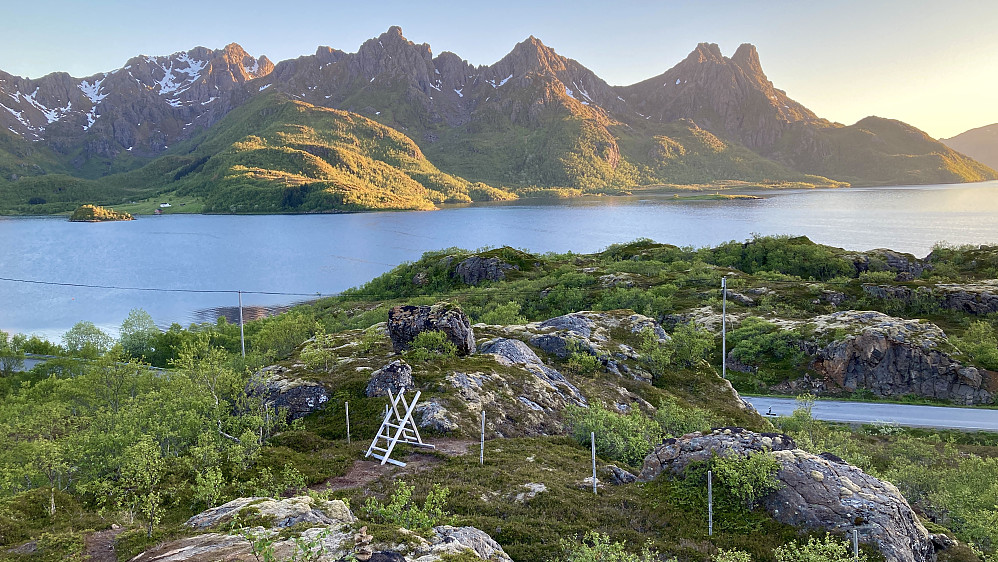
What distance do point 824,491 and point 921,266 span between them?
95445 millimetres

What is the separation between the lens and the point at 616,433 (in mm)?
24703

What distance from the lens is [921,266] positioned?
3396 inches

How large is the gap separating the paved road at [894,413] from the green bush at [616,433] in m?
22.5

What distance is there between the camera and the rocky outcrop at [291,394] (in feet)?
88.5

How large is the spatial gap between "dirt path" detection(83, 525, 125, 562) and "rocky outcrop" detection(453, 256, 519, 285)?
8176 centimetres

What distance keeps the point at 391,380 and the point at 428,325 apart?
661cm

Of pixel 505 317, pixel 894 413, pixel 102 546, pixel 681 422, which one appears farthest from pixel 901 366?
pixel 102 546

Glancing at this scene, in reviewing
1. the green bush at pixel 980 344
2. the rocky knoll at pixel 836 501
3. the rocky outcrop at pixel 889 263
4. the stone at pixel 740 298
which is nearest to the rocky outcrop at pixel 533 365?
the rocky knoll at pixel 836 501

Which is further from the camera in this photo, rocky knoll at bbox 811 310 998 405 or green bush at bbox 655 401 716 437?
rocky knoll at bbox 811 310 998 405

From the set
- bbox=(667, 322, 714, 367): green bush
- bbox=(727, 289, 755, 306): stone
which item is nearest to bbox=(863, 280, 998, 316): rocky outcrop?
bbox=(727, 289, 755, 306): stone

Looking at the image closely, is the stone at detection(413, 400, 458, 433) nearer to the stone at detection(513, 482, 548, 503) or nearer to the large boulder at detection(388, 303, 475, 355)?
the stone at detection(513, 482, 548, 503)

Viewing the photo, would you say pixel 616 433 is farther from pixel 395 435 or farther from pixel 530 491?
pixel 395 435

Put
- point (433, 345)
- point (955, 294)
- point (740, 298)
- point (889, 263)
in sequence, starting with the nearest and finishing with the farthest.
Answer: point (433, 345)
point (955, 294)
point (740, 298)
point (889, 263)

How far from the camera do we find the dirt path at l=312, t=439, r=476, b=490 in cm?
1927
